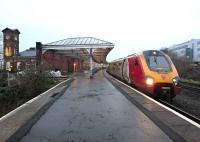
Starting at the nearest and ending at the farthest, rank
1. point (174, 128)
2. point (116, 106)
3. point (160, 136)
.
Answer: point (160, 136), point (174, 128), point (116, 106)

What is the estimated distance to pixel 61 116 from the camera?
1166cm

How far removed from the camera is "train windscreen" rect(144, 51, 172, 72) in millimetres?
20516

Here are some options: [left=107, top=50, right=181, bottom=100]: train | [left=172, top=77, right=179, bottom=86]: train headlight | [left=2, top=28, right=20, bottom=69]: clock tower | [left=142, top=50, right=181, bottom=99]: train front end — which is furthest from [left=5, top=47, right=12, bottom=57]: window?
[left=172, top=77, right=179, bottom=86]: train headlight

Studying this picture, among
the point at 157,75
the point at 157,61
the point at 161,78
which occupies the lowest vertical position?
the point at 161,78

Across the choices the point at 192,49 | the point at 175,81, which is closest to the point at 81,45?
the point at 175,81

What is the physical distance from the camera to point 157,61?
21.1 metres

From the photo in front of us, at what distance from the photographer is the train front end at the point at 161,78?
770 inches

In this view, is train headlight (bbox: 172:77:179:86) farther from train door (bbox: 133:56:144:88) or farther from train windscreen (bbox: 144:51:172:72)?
train door (bbox: 133:56:144:88)

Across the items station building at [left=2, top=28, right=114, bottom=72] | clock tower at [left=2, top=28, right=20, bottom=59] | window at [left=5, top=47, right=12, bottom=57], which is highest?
clock tower at [left=2, top=28, right=20, bottom=59]

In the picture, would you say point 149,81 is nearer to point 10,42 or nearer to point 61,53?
point 61,53

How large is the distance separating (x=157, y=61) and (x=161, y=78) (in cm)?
169

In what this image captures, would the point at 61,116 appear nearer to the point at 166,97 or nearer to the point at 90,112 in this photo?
the point at 90,112

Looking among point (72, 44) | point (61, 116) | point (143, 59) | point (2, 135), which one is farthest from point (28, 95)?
point (72, 44)

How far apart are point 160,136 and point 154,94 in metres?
11.6
